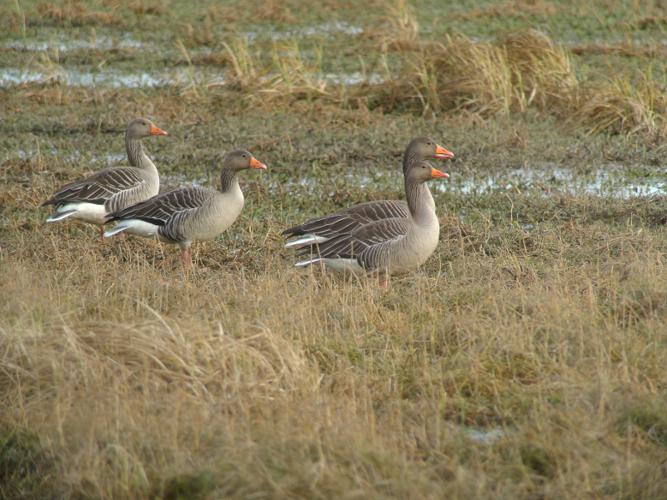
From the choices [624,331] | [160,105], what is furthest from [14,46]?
[624,331]

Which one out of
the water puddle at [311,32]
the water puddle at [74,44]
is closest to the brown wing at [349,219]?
the water puddle at [74,44]

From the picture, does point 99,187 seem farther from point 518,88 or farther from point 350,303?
point 518,88

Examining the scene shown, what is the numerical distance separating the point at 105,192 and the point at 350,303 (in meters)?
3.50

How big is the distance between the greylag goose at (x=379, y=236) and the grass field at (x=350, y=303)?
0.22 metres

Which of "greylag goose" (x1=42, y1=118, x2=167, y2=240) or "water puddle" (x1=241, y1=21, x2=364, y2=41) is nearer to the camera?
"greylag goose" (x1=42, y1=118, x2=167, y2=240)

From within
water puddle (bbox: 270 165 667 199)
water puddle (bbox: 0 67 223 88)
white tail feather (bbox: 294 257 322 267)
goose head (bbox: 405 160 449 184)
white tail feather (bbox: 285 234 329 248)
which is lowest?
water puddle (bbox: 0 67 223 88)

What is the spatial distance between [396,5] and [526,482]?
19.0m

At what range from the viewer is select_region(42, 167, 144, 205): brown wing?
387 inches

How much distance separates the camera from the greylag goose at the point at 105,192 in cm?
981

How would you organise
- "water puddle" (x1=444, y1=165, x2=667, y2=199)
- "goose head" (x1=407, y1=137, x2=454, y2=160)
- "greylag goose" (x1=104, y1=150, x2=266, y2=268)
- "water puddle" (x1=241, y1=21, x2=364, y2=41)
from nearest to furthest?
"goose head" (x1=407, y1=137, x2=454, y2=160), "greylag goose" (x1=104, y1=150, x2=266, y2=268), "water puddle" (x1=444, y1=165, x2=667, y2=199), "water puddle" (x1=241, y1=21, x2=364, y2=41)

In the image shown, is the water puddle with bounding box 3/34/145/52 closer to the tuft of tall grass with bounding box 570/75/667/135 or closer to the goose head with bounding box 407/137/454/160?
the tuft of tall grass with bounding box 570/75/667/135

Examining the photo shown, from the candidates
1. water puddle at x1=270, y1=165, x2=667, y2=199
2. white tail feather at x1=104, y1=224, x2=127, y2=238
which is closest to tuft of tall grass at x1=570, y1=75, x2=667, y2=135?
water puddle at x1=270, y1=165, x2=667, y2=199

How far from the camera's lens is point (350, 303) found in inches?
292

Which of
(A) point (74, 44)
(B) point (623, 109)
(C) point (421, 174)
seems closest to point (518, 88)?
(B) point (623, 109)
